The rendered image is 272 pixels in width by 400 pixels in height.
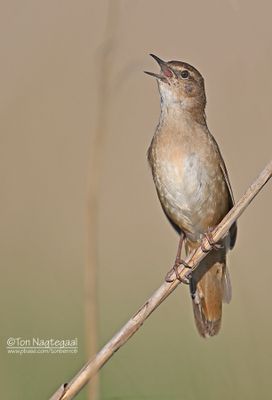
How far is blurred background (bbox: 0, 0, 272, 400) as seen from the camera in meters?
3.64

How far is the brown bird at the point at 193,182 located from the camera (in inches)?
133

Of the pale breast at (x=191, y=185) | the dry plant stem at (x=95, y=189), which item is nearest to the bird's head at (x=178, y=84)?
the pale breast at (x=191, y=185)

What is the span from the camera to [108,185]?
4590mm

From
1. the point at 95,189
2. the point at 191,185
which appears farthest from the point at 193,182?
the point at 95,189

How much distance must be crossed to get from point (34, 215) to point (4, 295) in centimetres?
64

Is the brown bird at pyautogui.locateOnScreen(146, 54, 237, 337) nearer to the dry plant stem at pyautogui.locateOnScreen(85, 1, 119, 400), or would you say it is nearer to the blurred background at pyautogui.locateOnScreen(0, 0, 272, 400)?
the blurred background at pyautogui.locateOnScreen(0, 0, 272, 400)

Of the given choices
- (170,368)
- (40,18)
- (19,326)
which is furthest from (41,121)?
(170,368)

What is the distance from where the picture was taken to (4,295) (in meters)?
3.91

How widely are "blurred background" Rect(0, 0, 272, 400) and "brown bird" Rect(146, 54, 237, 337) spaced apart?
104mm

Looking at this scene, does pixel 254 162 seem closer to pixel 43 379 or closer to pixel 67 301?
pixel 67 301

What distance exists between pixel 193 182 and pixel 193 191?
4 centimetres

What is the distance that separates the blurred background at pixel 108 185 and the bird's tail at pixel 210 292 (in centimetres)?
7

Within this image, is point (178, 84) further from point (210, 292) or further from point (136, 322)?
point (136, 322)

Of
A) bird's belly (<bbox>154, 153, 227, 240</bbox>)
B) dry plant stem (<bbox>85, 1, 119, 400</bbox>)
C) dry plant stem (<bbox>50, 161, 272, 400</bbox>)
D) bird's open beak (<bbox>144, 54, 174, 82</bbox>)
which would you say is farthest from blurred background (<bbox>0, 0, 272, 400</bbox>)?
dry plant stem (<bbox>85, 1, 119, 400</bbox>)
